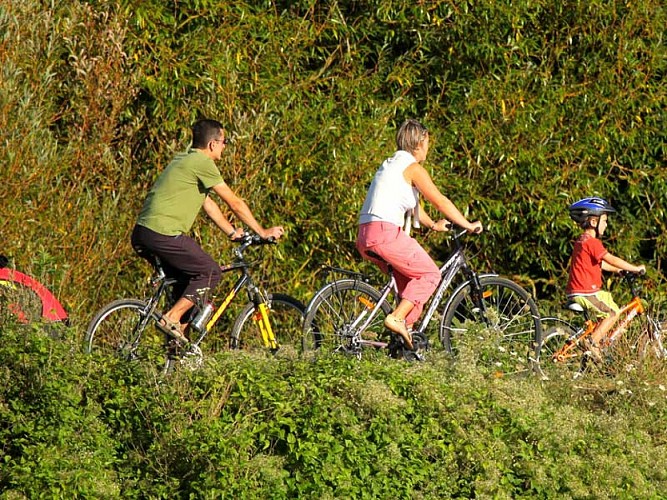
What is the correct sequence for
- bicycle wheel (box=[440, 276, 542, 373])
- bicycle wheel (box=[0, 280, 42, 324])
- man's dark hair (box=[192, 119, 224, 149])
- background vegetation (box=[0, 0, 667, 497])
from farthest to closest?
man's dark hair (box=[192, 119, 224, 149]) → bicycle wheel (box=[440, 276, 542, 373]) → bicycle wheel (box=[0, 280, 42, 324]) → background vegetation (box=[0, 0, 667, 497])

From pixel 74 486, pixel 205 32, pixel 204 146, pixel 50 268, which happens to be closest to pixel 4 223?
pixel 50 268

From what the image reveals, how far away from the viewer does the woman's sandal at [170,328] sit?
7629 millimetres

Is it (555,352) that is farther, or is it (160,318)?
(555,352)

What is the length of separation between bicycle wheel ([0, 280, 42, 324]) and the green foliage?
210 mm

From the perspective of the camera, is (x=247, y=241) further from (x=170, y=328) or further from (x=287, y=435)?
(x=287, y=435)

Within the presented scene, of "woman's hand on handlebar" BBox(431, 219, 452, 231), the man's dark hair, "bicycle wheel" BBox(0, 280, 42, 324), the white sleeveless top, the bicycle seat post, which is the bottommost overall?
the bicycle seat post

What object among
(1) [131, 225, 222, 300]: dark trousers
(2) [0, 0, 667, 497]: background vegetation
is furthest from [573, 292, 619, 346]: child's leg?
(1) [131, 225, 222, 300]: dark trousers

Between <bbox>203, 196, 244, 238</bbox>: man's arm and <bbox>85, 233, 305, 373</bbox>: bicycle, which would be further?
<bbox>203, 196, 244, 238</bbox>: man's arm

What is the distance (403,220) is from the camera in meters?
8.00

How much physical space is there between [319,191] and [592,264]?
2.57m

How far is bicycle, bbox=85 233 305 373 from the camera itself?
7.32m

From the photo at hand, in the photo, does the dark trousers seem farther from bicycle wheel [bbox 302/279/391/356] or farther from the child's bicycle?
the child's bicycle

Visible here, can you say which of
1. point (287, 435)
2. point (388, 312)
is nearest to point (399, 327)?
point (388, 312)

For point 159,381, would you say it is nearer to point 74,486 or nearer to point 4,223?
point 74,486
